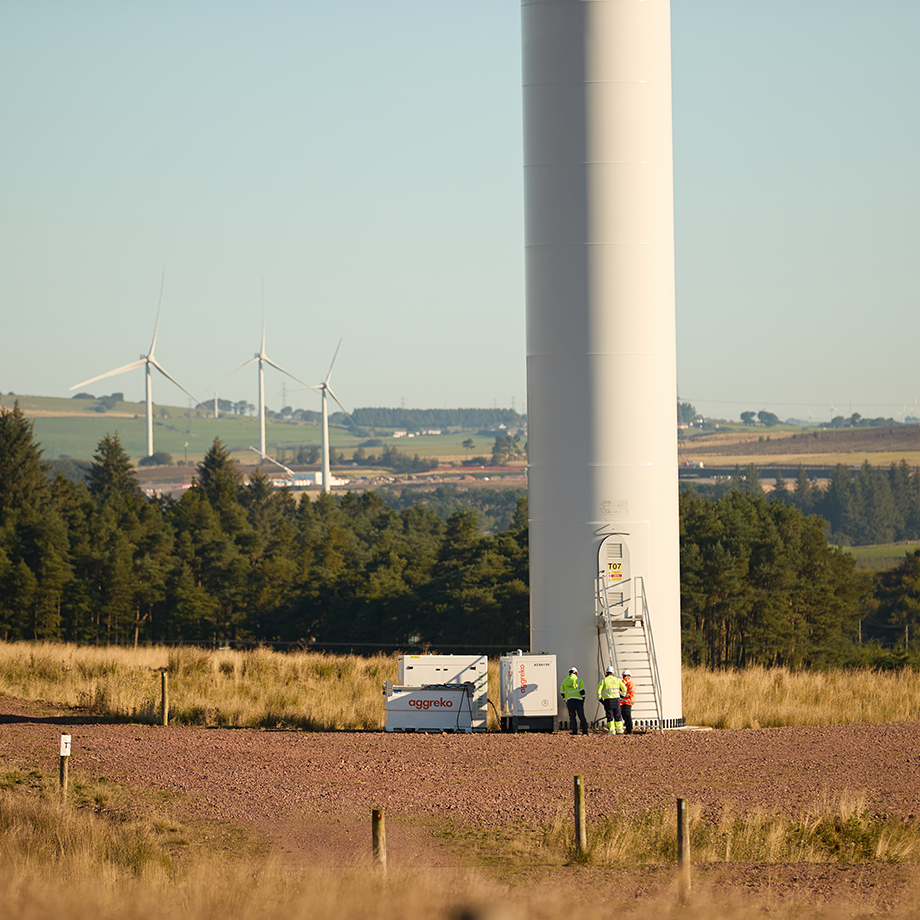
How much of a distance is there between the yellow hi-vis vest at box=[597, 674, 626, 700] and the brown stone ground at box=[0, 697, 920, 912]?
908mm

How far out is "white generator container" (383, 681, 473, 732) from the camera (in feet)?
86.0

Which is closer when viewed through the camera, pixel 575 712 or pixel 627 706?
pixel 575 712

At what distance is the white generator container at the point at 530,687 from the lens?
26047mm

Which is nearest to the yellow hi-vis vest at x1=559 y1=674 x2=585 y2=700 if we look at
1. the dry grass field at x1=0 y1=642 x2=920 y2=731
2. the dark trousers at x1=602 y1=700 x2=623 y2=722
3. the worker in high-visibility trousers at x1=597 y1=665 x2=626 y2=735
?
the worker in high-visibility trousers at x1=597 y1=665 x2=626 y2=735

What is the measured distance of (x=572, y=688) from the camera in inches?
1013

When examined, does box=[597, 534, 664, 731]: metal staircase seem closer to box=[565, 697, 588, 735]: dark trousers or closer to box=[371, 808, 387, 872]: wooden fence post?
box=[565, 697, 588, 735]: dark trousers

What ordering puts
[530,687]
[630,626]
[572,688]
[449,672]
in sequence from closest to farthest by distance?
[572,688] < [530,687] < [449,672] < [630,626]

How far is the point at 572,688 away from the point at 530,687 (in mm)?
933

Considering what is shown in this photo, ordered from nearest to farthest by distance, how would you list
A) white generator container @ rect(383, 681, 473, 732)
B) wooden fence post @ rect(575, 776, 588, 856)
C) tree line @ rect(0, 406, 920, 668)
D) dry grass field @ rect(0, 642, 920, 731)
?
wooden fence post @ rect(575, 776, 588, 856) < white generator container @ rect(383, 681, 473, 732) < dry grass field @ rect(0, 642, 920, 731) < tree line @ rect(0, 406, 920, 668)

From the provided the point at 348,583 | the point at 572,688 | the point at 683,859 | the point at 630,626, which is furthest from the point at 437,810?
the point at 348,583

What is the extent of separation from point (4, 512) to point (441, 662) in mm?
76786

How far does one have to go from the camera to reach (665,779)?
20312mm

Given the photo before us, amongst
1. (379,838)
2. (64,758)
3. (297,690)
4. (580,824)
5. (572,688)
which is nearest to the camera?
(379,838)

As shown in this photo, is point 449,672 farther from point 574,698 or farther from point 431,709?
point 574,698
